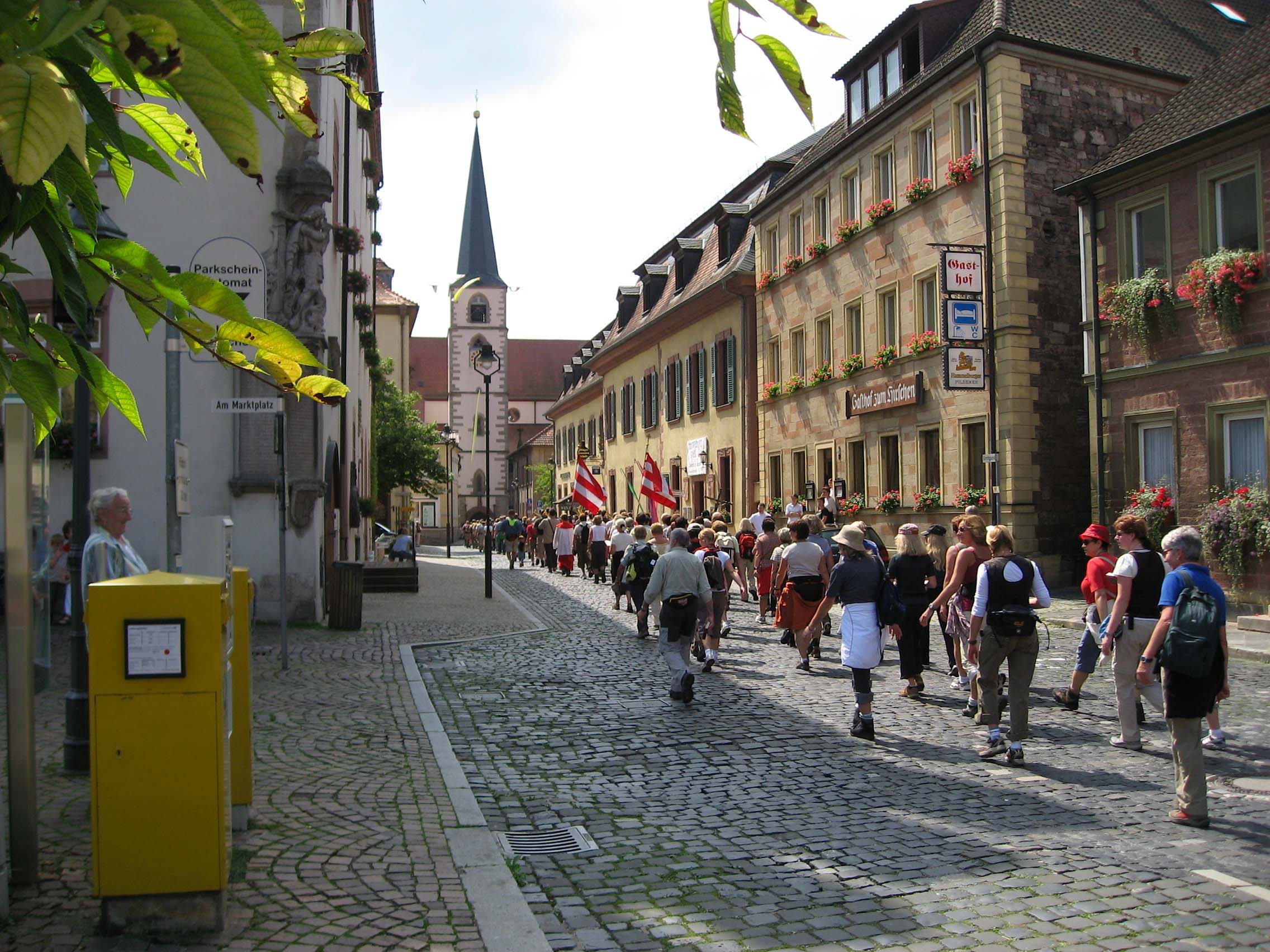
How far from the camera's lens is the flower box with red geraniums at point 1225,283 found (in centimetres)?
1694

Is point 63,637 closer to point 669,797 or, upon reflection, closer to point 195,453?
point 195,453

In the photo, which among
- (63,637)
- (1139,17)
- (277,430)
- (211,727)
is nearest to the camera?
(211,727)

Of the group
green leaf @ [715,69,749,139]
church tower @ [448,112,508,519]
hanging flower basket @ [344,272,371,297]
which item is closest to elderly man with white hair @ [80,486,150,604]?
green leaf @ [715,69,749,139]

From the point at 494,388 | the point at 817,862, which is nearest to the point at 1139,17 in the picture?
the point at 817,862

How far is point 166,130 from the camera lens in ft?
6.95

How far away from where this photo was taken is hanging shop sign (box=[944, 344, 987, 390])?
22297mm

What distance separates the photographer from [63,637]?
14.2 meters

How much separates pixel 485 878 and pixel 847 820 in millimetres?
2288

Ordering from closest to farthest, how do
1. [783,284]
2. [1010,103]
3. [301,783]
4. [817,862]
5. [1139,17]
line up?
[817,862]
[301,783]
[1010,103]
[1139,17]
[783,284]

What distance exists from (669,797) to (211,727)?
341 cm

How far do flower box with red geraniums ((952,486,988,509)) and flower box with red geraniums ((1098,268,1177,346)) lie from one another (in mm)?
4236

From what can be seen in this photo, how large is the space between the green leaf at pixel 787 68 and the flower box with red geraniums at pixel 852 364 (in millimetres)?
26011

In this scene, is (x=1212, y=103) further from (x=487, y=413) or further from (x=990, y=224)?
(x=487, y=413)

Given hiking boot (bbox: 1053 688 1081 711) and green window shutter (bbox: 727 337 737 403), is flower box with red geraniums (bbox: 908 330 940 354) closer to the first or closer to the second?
green window shutter (bbox: 727 337 737 403)
